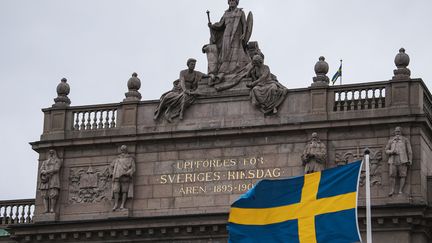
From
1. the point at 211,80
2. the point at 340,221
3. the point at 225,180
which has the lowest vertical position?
the point at 340,221

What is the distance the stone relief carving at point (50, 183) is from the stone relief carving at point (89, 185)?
520 mm

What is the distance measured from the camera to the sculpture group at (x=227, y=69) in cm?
4966

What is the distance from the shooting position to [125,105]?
51.2 m

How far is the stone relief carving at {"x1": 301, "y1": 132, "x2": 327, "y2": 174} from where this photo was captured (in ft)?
157

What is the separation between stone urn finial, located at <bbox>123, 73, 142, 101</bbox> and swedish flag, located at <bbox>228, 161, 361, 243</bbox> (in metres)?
19.6

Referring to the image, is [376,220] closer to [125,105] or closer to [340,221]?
[125,105]

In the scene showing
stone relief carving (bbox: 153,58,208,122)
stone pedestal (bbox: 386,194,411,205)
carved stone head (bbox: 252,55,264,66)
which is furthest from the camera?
stone relief carving (bbox: 153,58,208,122)

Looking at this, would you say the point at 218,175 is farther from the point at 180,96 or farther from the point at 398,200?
the point at 398,200

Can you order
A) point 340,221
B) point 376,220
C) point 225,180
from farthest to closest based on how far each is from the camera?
point 225,180
point 376,220
point 340,221

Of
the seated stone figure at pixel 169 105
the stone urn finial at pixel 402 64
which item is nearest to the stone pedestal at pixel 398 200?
the stone urn finial at pixel 402 64

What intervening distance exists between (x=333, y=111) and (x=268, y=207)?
1711 centimetres

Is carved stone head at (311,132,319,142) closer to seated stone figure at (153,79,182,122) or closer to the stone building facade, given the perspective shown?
the stone building facade

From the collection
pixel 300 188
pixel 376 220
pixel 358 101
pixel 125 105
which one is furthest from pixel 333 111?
pixel 300 188

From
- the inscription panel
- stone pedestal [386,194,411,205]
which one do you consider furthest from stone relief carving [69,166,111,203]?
stone pedestal [386,194,411,205]
